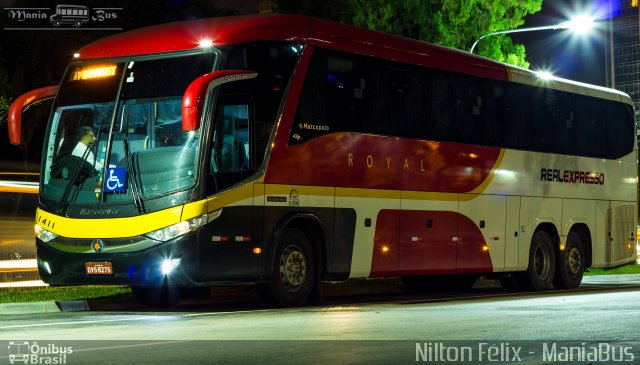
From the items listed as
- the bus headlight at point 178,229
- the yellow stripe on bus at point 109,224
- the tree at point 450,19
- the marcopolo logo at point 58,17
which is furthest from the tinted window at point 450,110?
the marcopolo logo at point 58,17

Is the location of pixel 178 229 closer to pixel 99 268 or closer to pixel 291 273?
pixel 99 268

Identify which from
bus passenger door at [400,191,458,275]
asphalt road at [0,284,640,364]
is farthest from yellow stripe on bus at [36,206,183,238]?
bus passenger door at [400,191,458,275]

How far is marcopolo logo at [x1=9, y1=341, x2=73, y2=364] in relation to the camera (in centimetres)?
1033

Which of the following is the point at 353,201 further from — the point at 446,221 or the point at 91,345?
the point at 91,345

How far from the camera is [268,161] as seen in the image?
55.1ft

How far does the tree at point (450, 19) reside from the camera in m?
32.9

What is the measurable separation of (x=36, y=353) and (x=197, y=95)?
17.5 feet

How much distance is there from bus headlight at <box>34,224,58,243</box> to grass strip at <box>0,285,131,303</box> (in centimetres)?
188

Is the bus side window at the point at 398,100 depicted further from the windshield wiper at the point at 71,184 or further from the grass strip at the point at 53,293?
the grass strip at the point at 53,293

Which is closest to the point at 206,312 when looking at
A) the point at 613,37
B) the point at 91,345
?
the point at 91,345

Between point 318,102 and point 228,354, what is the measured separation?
24.6 feet

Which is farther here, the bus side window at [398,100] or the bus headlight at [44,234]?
the bus side window at [398,100]

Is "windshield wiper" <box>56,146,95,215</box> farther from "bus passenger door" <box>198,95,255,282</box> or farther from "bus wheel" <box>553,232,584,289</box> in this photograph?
"bus wheel" <box>553,232,584,289</box>

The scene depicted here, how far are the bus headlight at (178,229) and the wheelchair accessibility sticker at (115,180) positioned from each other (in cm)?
84
